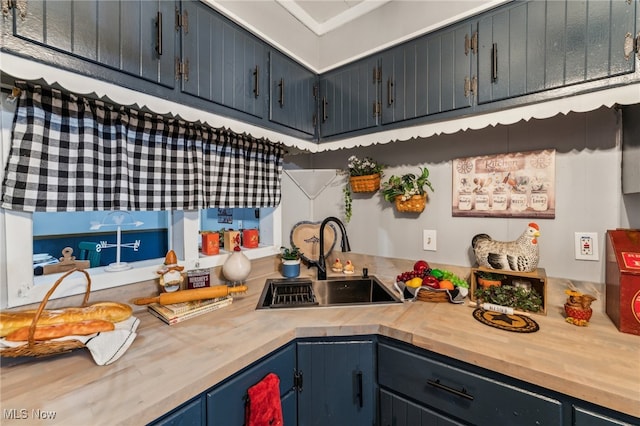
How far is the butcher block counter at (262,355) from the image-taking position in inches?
26.6

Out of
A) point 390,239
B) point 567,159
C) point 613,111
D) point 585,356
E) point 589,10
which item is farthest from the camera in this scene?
point 390,239

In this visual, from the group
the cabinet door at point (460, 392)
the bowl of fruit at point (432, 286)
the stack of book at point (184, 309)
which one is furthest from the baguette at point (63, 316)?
the bowl of fruit at point (432, 286)

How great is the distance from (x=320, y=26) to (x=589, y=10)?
145 centimetres

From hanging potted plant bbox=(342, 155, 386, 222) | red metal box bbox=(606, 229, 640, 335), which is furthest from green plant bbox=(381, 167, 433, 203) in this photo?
red metal box bbox=(606, 229, 640, 335)

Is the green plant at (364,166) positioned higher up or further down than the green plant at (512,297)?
higher up

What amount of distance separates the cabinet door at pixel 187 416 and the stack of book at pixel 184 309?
0.42 meters

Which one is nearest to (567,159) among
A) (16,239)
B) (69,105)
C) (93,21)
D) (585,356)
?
(585,356)

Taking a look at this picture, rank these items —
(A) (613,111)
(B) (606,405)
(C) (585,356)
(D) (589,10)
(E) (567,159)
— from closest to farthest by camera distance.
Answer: (B) (606,405) < (C) (585,356) < (D) (589,10) < (A) (613,111) < (E) (567,159)

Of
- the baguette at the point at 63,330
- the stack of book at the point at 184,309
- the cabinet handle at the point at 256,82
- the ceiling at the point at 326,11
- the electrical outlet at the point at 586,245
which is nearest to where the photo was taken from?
the baguette at the point at 63,330

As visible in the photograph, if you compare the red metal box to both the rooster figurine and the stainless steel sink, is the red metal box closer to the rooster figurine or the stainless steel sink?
the rooster figurine

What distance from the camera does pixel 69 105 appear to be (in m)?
1.02

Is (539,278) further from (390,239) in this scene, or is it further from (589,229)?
(390,239)

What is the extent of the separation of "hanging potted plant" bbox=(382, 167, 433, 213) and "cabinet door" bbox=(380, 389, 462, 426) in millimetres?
994

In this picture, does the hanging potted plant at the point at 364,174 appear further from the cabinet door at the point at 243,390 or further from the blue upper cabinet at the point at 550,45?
the cabinet door at the point at 243,390
